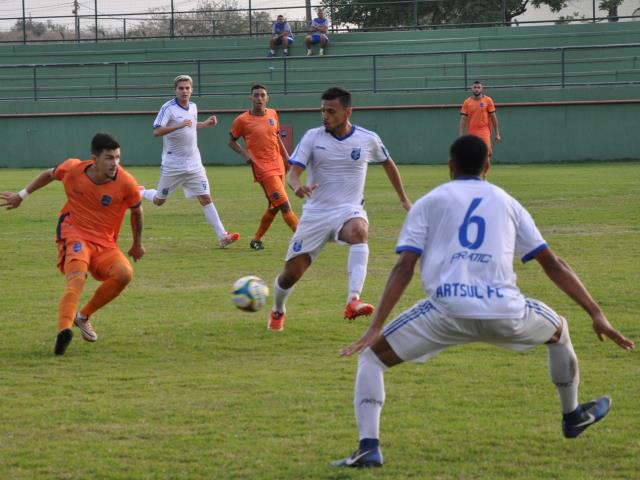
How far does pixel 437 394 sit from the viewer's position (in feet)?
24.1

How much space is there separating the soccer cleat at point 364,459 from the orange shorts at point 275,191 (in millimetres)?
9637

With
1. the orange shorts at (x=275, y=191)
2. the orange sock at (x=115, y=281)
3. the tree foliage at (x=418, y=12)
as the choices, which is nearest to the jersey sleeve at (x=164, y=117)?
the orange shorts at (x=275, y=191)

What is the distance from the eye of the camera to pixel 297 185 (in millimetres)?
9422

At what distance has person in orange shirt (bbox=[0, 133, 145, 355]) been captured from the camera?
8.96 metres

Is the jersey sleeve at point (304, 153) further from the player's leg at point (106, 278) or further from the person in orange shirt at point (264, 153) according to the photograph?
the person in orange shirt at point (264, 153)

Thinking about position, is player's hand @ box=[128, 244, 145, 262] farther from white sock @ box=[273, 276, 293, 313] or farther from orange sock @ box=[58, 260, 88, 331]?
white sock @ box=[273, 276, 293, 313]

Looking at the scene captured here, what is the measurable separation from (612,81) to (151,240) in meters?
→ 21.5

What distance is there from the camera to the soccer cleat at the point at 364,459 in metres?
5.71

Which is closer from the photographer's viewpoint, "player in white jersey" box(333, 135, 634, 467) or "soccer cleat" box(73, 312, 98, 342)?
"player in white jersey" box(333, 135, 634, 467)

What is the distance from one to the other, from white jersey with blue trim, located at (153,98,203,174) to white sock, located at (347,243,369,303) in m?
7.04

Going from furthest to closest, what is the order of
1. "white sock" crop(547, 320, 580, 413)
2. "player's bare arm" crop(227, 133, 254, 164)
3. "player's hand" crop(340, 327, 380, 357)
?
"player's bare arm" crop(227, 133, 254, 164) < "white sock" crop(547, 320, 580, 413) < "player's hand" crop(340, 327, 380, 357)

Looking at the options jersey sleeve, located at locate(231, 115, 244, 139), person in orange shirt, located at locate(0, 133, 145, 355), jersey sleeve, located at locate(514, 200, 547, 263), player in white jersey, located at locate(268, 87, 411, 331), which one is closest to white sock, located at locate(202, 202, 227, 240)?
jersey sleeve, located at locate(231, 115, 244, 139)

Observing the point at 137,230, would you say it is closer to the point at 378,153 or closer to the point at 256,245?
the point at 378,153

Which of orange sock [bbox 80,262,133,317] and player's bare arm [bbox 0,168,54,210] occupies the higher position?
player's bare arm [bbox 0,168,54,210]
